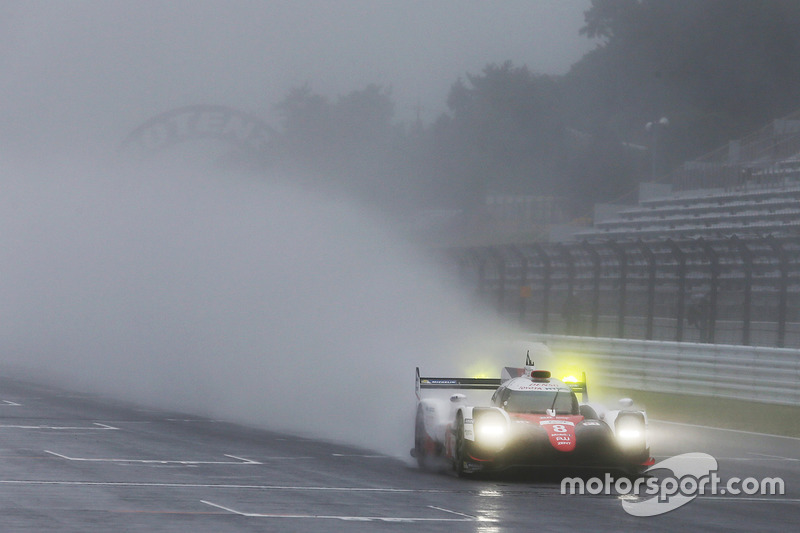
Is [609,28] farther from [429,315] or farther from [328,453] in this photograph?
[328,453]

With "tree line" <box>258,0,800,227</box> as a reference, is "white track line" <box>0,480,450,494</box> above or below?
below

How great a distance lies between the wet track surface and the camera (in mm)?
10984

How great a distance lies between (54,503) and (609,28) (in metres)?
85.9

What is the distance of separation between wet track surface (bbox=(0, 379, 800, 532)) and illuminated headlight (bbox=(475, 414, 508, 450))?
0.44 m

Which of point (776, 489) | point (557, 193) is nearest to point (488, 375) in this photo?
point (776, 489)

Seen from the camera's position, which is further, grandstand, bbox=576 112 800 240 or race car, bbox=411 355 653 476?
grandstand, bbox=576 112 800 240

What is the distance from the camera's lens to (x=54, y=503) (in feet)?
38.0

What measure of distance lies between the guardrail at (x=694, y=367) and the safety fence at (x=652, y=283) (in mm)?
506

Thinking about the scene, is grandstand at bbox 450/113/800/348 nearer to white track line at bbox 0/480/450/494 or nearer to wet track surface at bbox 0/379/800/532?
wet track surface at bbox 0/379/800/532

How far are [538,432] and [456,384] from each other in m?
2.94

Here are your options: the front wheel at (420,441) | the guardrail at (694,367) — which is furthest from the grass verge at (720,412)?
the front wheel at (420,441)

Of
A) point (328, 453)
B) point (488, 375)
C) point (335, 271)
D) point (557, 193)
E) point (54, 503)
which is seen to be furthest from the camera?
point (557, 193)

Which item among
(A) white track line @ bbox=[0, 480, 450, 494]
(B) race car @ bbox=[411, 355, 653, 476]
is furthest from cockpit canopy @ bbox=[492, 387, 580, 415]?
(A) white track line @ bbox=[0, 480, 450, 494]

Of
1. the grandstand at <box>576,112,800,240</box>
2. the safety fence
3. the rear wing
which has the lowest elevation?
the rear wing
